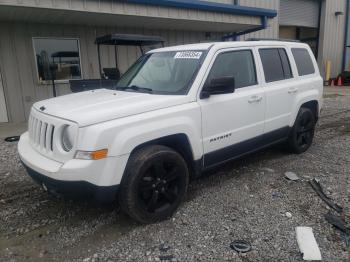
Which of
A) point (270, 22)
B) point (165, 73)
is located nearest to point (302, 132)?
point (165, 73)

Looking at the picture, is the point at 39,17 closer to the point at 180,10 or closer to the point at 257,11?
the point at 180,10

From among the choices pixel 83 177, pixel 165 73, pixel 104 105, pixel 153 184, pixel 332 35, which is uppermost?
pixel 332 35

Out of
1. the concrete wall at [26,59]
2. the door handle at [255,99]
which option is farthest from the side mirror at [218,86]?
the concrete wall at [26,59]

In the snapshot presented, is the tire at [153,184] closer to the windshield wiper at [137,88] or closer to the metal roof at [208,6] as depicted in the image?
the windshield wiper at [137,88]

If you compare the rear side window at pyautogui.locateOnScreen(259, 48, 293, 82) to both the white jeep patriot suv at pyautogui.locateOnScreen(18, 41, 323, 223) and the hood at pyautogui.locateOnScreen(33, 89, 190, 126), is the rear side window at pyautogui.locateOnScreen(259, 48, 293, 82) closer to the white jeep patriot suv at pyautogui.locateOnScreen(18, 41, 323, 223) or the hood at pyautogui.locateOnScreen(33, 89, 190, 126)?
the white jeep patriot suv at pyautogui.locateOnScreen(18, 41, 323, 223)

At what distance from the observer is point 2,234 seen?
329 centimetres

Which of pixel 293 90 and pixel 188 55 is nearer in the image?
pixel 188 55

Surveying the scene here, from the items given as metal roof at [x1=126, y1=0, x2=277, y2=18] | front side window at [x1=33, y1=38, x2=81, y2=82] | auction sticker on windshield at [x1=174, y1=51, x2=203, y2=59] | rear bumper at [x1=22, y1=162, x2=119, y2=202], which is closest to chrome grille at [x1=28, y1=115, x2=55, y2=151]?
rear bumper at [x1=22, y1=162, x2=119, y2=202]

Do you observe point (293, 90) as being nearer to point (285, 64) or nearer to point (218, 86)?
point (285, 64)

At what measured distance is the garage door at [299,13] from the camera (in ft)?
59.8

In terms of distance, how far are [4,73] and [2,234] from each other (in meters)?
6.83

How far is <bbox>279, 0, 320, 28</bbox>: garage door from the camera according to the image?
718 inches

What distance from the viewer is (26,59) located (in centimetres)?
904

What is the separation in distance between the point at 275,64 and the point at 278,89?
0.41m
